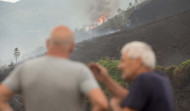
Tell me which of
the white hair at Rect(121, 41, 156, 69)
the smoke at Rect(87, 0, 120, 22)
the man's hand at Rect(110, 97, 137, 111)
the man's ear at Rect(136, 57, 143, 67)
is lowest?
the man's hand at Rect(110, 97, 137, 111)

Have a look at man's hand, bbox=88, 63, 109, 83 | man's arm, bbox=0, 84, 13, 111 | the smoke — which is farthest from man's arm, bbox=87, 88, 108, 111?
the smoke

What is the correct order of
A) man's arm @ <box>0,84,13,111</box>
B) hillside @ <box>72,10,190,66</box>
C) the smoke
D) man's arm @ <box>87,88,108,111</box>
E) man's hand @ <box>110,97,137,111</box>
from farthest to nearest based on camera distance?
the smoke
hillside @ <box>72,10,190,66</box>
man's hand @ <box>110,97,137,111</box>
man's arm @ <box>0,84,13,111</box>
man's arm @ <box>87,88,108,111</box>

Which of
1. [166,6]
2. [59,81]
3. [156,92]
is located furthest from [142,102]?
[166,6]

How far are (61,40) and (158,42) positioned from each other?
56480mm

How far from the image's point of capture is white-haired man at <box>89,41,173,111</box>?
238 centimetres

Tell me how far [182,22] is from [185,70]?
37.8m

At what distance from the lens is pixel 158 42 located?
57.3 m

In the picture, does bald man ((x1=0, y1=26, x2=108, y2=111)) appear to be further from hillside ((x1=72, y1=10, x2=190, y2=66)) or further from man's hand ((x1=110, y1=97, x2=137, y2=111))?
hillside ((x1=72, y1=10, x2=190, y2=66))

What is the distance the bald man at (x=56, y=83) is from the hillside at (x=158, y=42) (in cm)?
4476

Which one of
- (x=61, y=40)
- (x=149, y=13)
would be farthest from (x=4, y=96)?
(x=149, y=13)

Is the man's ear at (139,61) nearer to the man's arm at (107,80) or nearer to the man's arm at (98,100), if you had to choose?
the man's arm at (107,80)

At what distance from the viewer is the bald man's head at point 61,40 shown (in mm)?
2525

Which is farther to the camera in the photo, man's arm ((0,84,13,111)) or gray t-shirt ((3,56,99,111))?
man's arm ((0,84,13,111))

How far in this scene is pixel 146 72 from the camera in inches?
98.3
